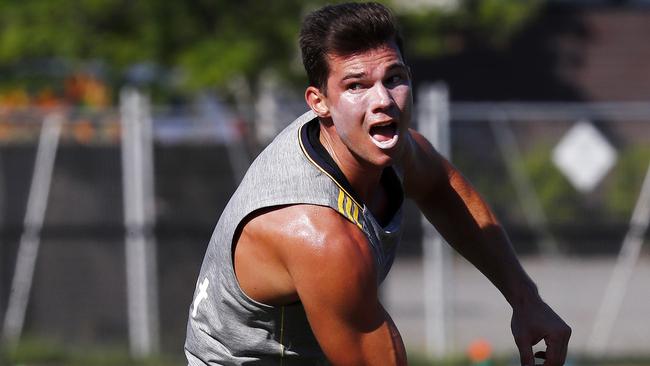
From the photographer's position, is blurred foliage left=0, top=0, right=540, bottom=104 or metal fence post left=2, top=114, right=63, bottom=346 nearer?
metal fence post left=2, top=114, right=63, bottom=346

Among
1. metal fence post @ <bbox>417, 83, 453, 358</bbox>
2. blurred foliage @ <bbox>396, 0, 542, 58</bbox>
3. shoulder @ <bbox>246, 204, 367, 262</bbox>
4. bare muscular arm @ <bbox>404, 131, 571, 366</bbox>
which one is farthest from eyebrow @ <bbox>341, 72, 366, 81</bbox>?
blurred foliage @ <bbox>396, 0, 542, 58</bbox>

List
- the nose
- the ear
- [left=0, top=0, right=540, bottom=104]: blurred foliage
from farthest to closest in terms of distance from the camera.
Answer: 1. [left=0, top=0, right=540, bottom=104]: blurred foliage
2. the ear
3. the nose

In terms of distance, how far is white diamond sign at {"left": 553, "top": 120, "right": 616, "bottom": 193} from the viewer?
36.7 feet

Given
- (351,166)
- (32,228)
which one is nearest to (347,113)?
(351,166)

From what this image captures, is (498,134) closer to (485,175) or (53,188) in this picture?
(485,175)

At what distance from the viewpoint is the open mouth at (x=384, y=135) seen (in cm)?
367

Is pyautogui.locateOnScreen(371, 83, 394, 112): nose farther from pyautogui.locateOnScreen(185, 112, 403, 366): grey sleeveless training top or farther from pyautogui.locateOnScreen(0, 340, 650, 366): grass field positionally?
pyautogui.locateOnScreen(0, 340, 650, 366): grass field

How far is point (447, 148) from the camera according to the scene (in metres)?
11.1

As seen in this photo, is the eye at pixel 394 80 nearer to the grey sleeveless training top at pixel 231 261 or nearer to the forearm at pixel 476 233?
the grey sleeveless training top at pixel 231 261

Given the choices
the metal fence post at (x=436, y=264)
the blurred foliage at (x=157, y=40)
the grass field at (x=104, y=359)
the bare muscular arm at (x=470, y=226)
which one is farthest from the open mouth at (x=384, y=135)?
the blurred foliage at (x=157, y=40)

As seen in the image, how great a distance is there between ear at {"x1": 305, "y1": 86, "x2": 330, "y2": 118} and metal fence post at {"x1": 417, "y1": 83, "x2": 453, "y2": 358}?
7214 mm

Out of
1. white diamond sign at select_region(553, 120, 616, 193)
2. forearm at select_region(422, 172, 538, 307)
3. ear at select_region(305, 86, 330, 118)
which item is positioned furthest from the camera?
white diamond sign at select_region(553, 120, 616, 193)

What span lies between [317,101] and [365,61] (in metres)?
0.23

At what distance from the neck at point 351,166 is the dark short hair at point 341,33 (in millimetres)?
191
